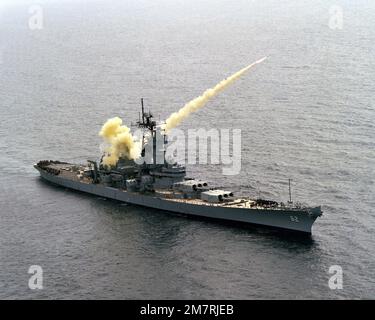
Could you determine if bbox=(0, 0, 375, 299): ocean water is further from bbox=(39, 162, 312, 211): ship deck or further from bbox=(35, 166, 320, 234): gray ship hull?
bbox=(39, 162, 312, 211): ship deck

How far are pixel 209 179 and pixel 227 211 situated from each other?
1391cm

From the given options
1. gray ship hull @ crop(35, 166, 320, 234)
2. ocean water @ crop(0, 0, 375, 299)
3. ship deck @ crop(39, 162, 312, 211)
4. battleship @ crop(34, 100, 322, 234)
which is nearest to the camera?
ocean water @ crop(0, 0, 375, 299)

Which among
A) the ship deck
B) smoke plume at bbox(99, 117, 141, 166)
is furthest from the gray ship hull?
smoke plume at bbox(99, 117, 141, 166)

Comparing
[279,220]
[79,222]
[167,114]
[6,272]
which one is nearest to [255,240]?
[279,220]

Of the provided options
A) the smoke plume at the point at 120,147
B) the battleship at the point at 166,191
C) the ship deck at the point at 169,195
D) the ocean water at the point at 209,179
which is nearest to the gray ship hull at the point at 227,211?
the battleship at the point at 166,191

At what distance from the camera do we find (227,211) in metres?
79.1

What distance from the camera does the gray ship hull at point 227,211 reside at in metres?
74.4

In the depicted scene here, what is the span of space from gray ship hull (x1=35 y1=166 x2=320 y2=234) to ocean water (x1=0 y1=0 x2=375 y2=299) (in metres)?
1.64

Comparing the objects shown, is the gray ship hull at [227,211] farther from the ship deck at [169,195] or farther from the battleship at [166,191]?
the ship deck at [169,195]

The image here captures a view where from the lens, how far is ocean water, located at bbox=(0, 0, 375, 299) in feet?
208

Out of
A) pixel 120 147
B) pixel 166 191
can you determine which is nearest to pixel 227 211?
pixel 166 191

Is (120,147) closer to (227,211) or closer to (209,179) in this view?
(209,179)

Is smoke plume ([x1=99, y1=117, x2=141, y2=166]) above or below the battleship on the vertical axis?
above
